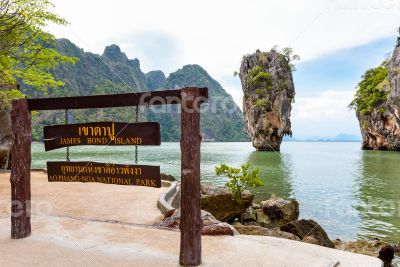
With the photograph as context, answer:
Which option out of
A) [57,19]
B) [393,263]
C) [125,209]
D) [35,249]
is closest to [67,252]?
[35,249]

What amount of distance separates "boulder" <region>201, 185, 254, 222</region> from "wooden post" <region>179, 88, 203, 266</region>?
890 cm

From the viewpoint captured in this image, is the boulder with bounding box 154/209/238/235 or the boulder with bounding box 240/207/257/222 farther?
the boulder with bounding box 240/207/257/222

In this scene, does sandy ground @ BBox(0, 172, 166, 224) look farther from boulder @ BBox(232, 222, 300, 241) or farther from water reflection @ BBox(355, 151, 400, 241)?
water reflection @ BBox(355, 151, 400, 241)

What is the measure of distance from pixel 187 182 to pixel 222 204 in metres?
9.80

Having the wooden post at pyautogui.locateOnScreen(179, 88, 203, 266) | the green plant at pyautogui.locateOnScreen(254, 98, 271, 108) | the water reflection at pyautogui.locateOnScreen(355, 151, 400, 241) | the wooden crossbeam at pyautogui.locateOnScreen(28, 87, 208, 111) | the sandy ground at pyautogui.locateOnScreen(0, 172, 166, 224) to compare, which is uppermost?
the green plant at pyautogui.locateOnScreen(254, 98, 271, 108)

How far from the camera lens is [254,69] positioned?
68.4 meters

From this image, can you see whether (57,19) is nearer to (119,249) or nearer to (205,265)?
(119,249)

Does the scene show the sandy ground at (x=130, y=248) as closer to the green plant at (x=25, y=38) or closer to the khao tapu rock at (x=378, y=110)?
the green plant at (x=25, y=38)

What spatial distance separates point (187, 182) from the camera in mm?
4465

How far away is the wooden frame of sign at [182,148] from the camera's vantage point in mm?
4496

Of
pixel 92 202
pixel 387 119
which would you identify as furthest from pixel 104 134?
pixel 387 119

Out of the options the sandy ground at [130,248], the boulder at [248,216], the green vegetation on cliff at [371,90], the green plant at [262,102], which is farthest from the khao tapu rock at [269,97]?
the sandy ground at [130,248]

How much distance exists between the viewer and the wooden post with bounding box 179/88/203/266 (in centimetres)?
448

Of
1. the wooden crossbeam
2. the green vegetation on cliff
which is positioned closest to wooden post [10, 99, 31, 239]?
the wooden crossbeam
